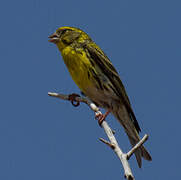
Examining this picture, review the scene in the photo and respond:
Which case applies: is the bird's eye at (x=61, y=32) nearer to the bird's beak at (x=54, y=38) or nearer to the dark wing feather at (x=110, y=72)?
the bird's beak at (x=54, y=38)

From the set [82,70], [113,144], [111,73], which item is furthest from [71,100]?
[113,144]

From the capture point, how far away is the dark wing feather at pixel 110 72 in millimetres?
6902

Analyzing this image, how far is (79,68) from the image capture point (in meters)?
6.54

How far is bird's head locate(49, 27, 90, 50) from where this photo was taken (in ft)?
23.1

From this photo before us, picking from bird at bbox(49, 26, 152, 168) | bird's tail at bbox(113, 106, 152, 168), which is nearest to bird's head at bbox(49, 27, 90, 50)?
bird at bbox(49, 26, 152, 168)

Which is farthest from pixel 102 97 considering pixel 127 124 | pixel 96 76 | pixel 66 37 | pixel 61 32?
pixel 61 32

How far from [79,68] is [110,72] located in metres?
0.70

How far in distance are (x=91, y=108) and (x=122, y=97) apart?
167cm

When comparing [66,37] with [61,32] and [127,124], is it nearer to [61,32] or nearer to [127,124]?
[61,32]

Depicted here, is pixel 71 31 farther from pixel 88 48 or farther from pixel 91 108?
pixel 91 108

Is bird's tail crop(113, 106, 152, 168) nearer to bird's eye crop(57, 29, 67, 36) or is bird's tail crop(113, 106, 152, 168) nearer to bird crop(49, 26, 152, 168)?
bird crop(49, 26, 152, 168)

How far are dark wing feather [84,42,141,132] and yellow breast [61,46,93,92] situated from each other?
0.25 m

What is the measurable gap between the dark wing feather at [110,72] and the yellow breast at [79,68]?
0.25 metres

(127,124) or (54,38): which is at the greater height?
(54,38)
